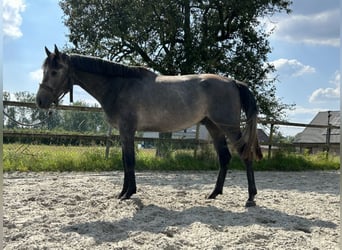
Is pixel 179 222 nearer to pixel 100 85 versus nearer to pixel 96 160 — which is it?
pixel 100 85

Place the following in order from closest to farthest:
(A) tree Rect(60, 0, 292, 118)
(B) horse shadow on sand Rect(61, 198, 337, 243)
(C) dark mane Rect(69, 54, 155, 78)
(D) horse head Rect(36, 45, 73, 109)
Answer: (B) horse shadow on sand Rect(61, 198, 337, 243)
(D) horse head Rect(36, 45, 73, 109)
(C) dark mane Rect(69, 54, 155, 78)
(A) tree Rect(60, 0, 292, 118)

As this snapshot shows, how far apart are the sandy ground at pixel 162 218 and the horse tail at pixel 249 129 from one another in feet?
2.21

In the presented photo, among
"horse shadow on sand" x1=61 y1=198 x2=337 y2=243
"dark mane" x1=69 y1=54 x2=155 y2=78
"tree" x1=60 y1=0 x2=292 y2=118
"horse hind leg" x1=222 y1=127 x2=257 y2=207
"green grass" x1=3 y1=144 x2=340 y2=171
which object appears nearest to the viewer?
"horse shadow on sand" x1=61 y1=198 x2=337 y2=243

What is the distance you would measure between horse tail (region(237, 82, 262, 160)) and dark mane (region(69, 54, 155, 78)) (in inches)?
57.8

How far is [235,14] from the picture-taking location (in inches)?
458

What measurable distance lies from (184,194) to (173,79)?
1717 mm

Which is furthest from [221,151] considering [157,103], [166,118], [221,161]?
[157,103]

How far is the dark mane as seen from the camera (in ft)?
15.3

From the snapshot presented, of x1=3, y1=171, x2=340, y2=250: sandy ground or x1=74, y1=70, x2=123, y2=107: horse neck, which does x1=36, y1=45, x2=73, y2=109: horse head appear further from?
x1=3, y1=171, x2=340, y2=250: sandy ground

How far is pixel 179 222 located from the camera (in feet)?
11.8

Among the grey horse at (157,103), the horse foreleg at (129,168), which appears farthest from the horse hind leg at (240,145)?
the horse foreleg at (129,168)

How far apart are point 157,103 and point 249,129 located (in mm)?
1299

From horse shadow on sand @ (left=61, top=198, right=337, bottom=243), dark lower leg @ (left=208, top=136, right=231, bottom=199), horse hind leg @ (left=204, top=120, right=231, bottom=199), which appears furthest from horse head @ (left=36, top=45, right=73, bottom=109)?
dark lower leg @ (left=208, top=136, right=231, bottom=199)

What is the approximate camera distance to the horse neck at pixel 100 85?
4789 mm
